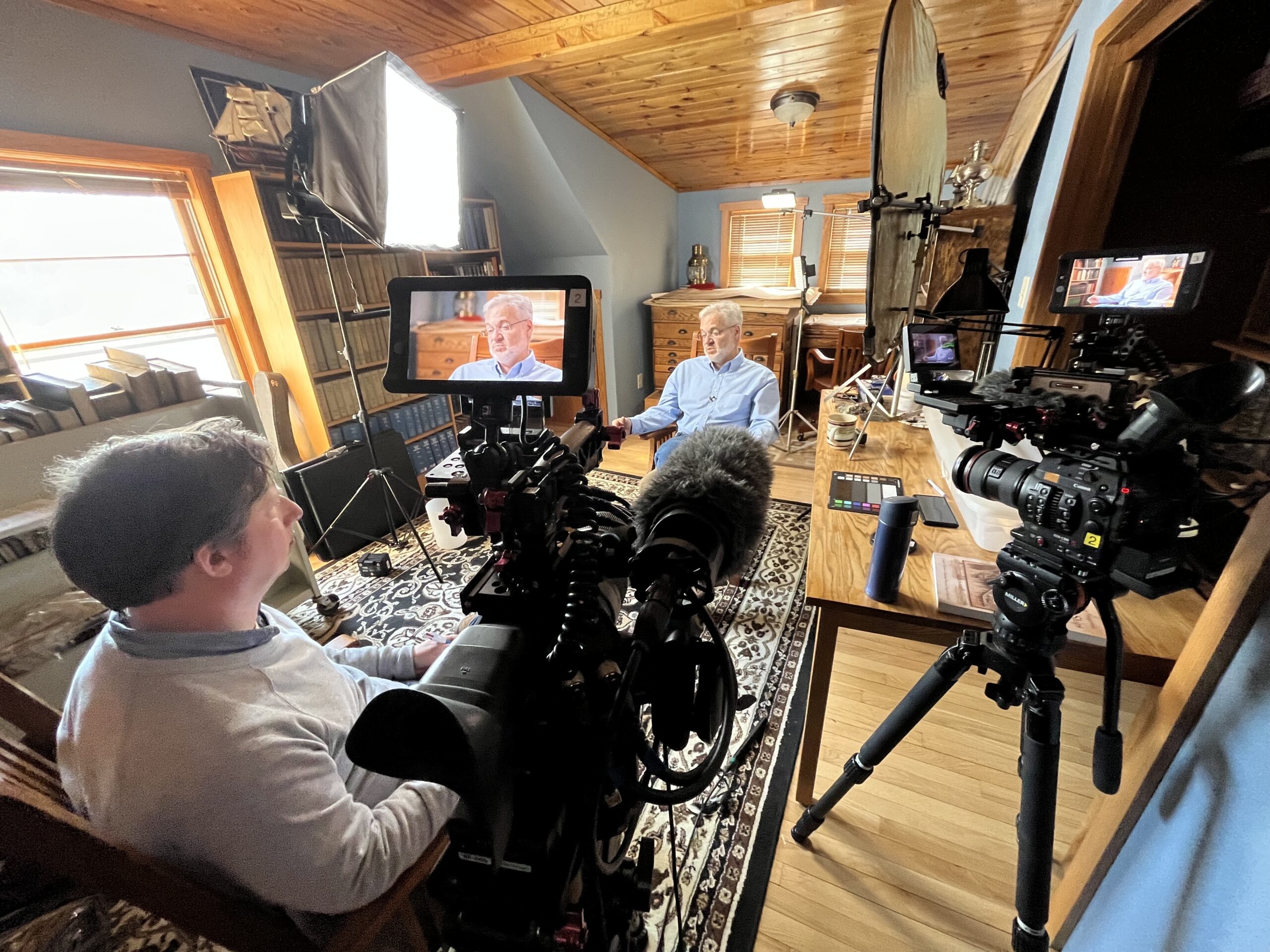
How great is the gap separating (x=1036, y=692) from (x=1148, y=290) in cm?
97

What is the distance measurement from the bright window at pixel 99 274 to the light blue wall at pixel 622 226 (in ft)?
6.14

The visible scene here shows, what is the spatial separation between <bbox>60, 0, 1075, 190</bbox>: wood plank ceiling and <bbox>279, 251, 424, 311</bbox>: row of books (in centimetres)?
87

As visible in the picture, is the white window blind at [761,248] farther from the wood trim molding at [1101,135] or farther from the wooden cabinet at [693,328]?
the wood trim molding at [1101,135]

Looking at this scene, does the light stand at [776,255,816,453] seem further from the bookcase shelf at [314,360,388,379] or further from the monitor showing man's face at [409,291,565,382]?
the bookcase shelf at [314,360,388,379]

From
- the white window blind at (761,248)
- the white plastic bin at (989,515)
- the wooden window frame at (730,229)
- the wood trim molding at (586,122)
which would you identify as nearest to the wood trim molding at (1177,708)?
the white plastic bin at (989,515)

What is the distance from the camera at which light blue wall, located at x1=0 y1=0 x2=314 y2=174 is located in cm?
165

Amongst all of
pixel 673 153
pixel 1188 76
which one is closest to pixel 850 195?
pixel 673 153

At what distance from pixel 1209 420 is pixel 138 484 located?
1191 mm

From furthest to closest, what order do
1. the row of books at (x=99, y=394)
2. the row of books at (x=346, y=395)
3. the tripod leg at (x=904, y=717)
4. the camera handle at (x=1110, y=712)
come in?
the row of books at (x=346, y=395) → the row of books at (x=99, y=394) → the tripod leg at (x=904, y=717) → the camera handle at (x=1110, y=712)

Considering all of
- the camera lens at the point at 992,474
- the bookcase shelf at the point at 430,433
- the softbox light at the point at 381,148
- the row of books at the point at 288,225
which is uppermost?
the softbox light at the point at 381,148

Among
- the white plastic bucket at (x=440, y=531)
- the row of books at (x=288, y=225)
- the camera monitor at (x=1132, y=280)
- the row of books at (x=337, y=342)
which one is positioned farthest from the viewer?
the row of books at (x=337, y=342)

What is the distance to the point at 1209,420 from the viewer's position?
1.66 ft

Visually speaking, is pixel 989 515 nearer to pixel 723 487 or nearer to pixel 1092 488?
pixel 1092 488

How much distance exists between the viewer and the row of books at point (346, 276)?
2.38 metres
